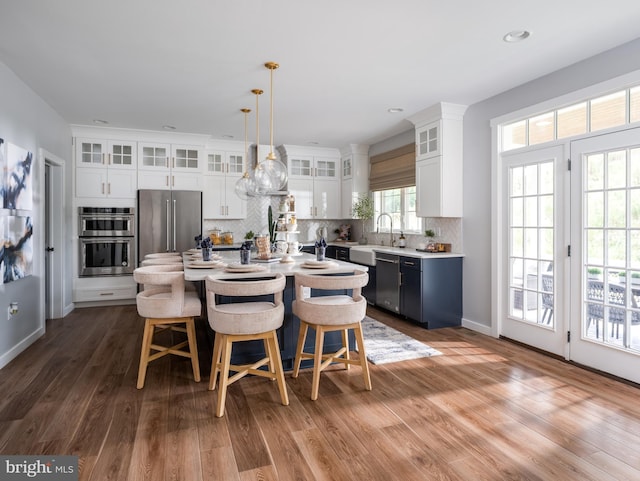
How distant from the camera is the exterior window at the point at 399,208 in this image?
239 inches

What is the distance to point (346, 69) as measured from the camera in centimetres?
369

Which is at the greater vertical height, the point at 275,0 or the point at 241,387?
the point at 275,0

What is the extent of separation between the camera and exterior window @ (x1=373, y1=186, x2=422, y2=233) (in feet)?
19.9

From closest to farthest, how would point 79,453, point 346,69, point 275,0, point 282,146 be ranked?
point 79,453, point 275,0, point 346,69, point 282,146

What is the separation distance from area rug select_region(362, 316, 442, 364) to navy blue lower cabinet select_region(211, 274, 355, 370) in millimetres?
469

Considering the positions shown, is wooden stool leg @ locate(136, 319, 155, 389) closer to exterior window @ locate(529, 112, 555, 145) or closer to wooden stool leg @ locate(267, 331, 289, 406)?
wooden stool leg @ locate(267, 331, 289, 406)

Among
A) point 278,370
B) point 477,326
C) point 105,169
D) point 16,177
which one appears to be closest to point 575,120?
point 477,326

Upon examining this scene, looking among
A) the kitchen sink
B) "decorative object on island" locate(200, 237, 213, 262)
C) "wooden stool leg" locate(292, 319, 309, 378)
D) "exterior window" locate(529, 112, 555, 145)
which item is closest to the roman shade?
the kitchen sink

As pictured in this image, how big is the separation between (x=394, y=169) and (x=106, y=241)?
14.8 feet

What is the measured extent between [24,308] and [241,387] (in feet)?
8.72

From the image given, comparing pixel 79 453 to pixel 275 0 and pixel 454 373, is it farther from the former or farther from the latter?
pixel 275 0

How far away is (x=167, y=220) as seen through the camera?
6191mm

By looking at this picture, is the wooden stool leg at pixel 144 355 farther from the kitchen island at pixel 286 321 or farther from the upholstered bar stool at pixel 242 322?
the upholstered bar stool at pixel 242 322

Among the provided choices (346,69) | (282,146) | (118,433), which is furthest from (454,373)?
(282,146)
